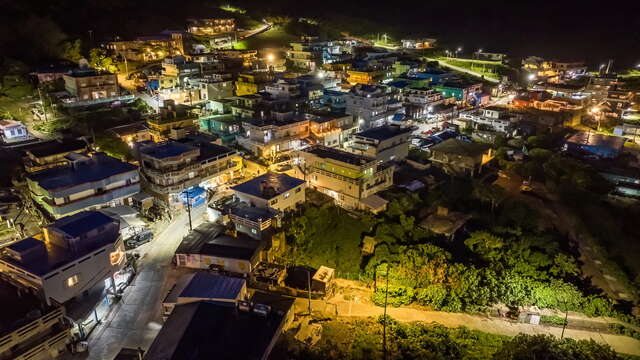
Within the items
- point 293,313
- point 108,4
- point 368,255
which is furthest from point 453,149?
point 108,4

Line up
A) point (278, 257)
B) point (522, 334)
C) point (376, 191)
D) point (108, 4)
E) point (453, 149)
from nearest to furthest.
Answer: point (522, 334), point (278, 257), point (376, 191), point (453, 149), point (108, 4)

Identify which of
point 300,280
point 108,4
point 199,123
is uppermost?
point 108,4

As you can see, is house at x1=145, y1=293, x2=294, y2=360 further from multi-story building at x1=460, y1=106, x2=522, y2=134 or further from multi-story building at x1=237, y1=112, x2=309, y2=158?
multi-story building at x1=460, y1=106, x2=522, y2=134

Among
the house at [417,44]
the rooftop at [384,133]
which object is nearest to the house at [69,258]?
the rooftop at [384,133]

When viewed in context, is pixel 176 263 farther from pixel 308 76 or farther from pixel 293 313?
pixel 308 76

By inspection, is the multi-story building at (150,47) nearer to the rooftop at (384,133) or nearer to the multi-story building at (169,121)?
the multi-story building at (169,121)

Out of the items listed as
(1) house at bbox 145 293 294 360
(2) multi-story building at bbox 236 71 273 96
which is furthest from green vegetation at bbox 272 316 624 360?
(2) multi-story building at bbox 236 71 273 96

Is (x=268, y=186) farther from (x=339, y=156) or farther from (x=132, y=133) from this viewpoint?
(x=132, y=133)
